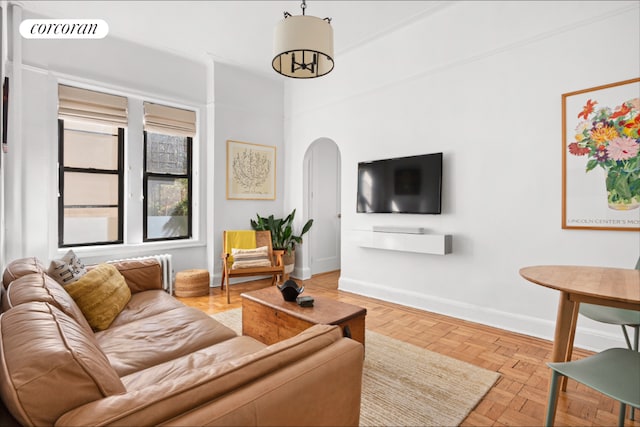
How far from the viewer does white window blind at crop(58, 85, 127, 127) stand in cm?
377

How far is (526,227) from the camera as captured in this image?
118 inches

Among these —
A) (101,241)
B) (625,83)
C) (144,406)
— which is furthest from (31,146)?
(625,83)

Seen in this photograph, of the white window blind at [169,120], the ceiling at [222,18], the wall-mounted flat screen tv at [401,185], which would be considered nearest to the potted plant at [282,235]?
the wall-mounted flat screen tv at [401,185]

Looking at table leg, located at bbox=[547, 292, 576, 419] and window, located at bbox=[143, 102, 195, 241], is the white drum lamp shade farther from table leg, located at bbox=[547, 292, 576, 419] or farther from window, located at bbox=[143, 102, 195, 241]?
window, located at bbox=[143, 102, 195, 241]

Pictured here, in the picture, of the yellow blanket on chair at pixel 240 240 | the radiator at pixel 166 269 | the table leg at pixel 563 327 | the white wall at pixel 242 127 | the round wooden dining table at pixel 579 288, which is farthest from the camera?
the white wall at pixel 242 127

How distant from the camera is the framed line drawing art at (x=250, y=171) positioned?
493 cm

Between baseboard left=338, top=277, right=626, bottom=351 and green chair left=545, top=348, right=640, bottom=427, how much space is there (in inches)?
63.5

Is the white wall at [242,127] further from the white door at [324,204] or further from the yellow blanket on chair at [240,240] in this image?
the white door at [324,204]

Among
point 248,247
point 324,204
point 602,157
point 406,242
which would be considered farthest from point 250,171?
point 602,157

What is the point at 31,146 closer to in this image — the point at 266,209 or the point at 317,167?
the point at 266,209

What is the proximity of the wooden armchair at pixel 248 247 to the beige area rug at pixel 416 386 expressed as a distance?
1.92m

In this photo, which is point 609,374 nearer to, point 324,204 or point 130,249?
point 130,249

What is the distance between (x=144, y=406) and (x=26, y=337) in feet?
1.45

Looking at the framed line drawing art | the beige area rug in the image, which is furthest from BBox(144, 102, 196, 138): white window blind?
the beige area rug
